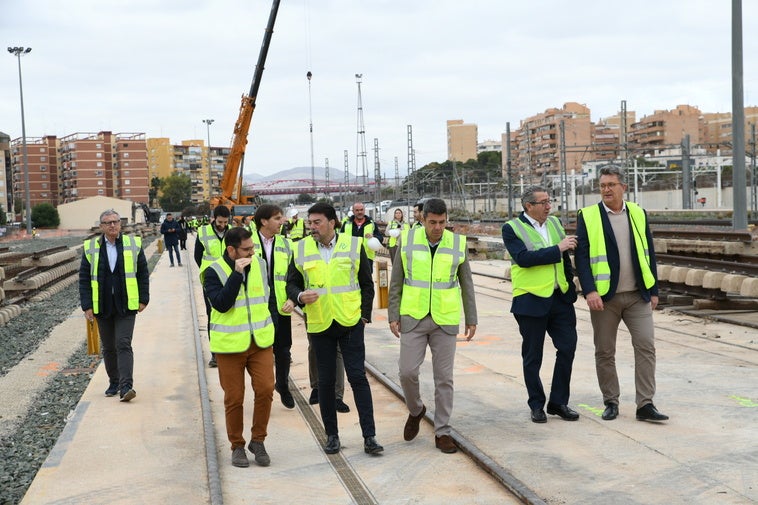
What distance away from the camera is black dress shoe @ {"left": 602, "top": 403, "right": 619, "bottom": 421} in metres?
7.75

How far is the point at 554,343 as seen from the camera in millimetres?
7809

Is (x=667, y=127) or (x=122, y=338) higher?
(x=667, y=127)

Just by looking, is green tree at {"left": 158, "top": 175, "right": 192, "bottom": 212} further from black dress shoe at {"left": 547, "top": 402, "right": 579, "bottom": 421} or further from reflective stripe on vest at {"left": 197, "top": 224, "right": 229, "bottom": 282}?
black dress shoe at {"left": 547, "top": 402, "right": 579, "bottom": 421}

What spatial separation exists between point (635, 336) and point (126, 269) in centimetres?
495

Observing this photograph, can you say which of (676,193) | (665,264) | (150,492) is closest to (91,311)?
(150,492)

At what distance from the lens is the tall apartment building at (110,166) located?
171 meters

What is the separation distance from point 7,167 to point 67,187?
25965mm

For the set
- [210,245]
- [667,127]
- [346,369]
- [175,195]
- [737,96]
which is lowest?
[346,369]

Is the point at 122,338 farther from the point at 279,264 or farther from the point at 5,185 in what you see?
the point at 5,185

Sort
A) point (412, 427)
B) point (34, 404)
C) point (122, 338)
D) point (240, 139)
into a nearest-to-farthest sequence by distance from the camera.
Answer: point (412, 427), point (122, 338), point (34, 404), point (240, 139)

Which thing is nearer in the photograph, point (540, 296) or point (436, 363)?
point (436, 363)

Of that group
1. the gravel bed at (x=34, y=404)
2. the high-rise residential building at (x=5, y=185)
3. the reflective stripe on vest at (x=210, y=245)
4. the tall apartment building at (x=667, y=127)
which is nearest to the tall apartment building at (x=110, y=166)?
the high-rise residential building at (x=5, y=185)

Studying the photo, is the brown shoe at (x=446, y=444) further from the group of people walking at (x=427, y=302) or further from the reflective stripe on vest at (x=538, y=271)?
the reflective stripe on vest at (x=538, y=271)

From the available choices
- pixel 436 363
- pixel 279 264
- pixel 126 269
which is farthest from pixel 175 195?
pixel 436 363
